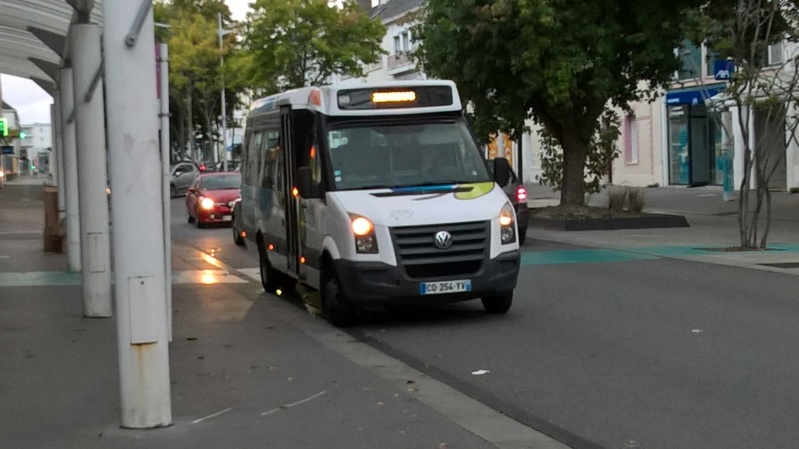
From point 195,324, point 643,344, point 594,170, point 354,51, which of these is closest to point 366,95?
point 195,324

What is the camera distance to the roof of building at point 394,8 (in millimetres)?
72438

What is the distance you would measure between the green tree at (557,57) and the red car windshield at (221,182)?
6.20 m

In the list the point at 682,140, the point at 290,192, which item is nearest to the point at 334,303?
the point at 290,192

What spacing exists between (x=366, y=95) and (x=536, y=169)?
163ft

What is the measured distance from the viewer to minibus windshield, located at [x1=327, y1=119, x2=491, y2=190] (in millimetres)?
13609

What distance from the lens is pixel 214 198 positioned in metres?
32.6

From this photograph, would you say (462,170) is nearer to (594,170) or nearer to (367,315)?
(367,315)

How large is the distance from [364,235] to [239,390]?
3645 millimetres

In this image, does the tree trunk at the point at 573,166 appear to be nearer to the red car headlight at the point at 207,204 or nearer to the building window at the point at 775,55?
the red car headlight at the point at 207,204

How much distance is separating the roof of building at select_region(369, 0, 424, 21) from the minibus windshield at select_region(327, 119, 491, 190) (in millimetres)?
56732

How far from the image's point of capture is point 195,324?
44.6 ft

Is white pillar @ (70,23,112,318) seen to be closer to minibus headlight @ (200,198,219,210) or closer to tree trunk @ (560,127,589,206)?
tree trunk @ (560,127,589,206)

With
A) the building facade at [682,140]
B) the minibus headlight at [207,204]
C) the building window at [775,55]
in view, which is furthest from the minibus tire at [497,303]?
the building window at [775,55]

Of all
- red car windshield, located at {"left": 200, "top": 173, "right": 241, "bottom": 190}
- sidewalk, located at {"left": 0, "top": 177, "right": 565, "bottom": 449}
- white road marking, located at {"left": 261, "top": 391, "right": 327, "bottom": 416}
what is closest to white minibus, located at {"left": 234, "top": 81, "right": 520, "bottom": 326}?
sidewalk, located at {"left": 0, "top": 177, "right": 565, "bottom": 449}
